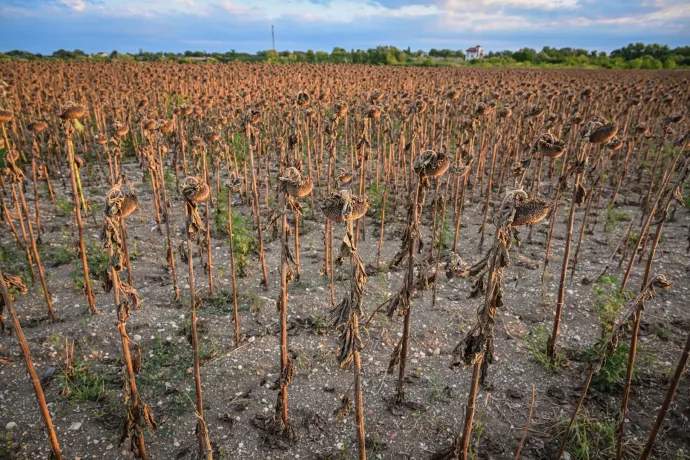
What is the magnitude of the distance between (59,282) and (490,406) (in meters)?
6.48

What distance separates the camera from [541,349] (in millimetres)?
5156

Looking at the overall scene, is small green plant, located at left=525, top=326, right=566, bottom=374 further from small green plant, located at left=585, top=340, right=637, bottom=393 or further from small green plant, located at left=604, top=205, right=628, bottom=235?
small green plant, located at left=604, top=205, right=628, bottom=235

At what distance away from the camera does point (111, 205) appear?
97.7 inches

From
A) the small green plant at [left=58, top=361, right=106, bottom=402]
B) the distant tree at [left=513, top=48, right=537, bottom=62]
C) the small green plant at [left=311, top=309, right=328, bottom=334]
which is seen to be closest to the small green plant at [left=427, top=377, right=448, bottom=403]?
the small green plant at [left=311, top=309, right=328, bottom=334]

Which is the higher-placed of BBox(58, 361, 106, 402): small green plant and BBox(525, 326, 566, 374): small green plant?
BBox(58, 361, 106, 402): small green plant

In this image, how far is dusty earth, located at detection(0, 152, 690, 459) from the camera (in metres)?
3.85

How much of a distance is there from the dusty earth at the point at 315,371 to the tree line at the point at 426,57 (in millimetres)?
40878

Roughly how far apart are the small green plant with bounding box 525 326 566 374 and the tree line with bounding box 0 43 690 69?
142ft

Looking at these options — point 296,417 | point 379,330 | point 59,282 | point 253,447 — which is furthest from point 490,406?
point 59,282

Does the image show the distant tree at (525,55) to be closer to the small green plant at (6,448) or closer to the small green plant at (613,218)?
the small green plant at (613,218)

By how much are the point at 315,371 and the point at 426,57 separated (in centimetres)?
6256

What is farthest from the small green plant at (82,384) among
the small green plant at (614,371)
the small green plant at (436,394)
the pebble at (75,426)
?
the small green plant at (614,371)

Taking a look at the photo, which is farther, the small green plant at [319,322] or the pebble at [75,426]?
the small green plant at [319,322]

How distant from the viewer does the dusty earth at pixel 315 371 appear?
3.85m
